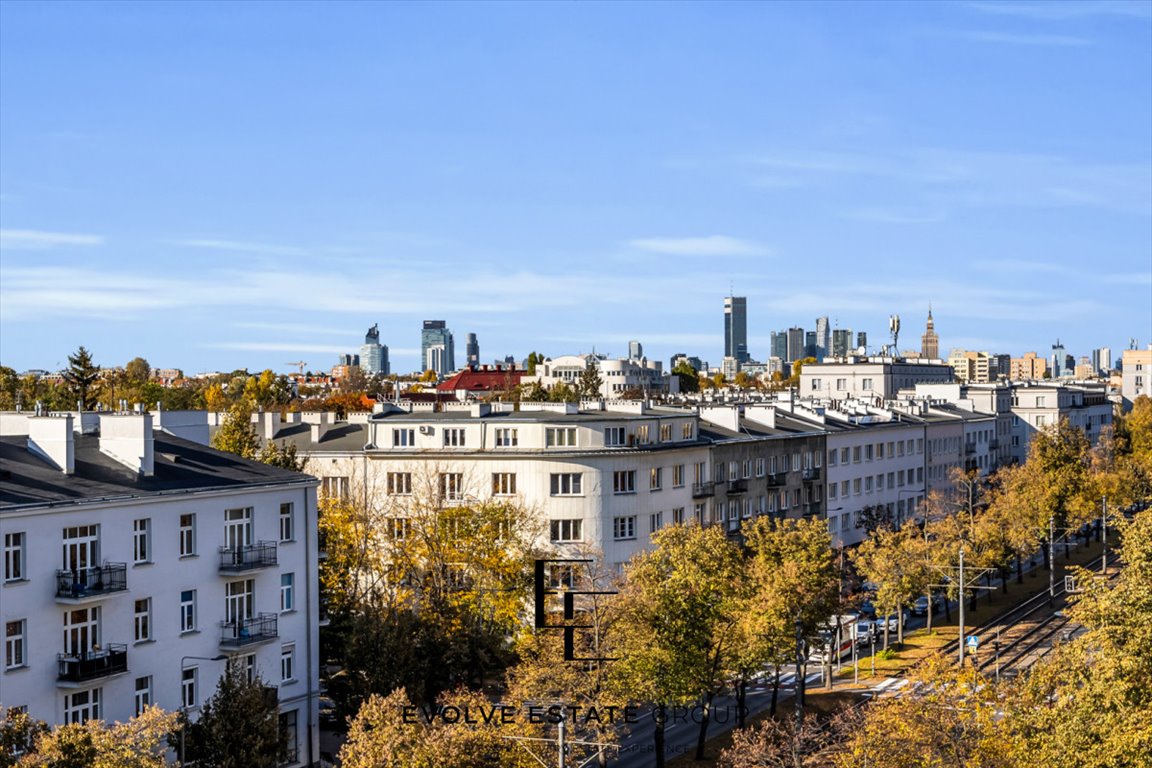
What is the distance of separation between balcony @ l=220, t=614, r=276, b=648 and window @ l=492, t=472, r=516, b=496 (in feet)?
99.8

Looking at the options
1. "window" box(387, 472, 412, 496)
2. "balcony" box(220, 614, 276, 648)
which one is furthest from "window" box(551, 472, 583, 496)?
"balcony" box(220, 614, 276, 648)

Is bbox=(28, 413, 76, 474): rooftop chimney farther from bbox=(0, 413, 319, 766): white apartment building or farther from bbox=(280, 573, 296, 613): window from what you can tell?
bbox=(280, 573, 296, 613): window

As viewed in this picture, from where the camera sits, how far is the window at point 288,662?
61406 millimetres

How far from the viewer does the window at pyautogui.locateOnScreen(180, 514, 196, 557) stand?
57.0 meters

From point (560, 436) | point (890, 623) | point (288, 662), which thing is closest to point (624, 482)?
point (560, 436)

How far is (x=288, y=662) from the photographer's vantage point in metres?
61.8

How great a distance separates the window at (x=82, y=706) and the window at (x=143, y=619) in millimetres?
2883

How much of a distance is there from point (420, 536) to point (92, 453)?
2652 centimetres

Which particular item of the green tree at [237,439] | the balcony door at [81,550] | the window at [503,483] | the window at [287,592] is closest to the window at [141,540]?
the balcony door at [81,550]

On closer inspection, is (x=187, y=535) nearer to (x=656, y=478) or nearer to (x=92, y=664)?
(x=92, y=664)

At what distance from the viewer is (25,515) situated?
50.1 metres

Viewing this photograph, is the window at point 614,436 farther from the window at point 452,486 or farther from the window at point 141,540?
the window at point 141,540

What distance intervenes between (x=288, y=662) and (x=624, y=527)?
33.4 meters

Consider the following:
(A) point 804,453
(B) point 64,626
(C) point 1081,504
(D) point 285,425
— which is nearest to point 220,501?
(B) point 64,626
